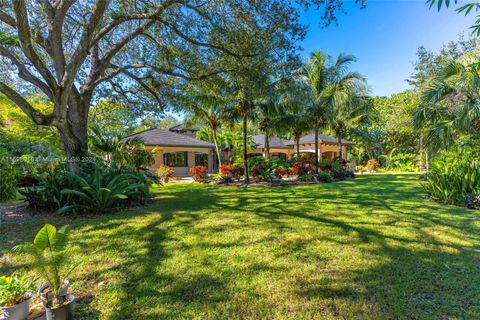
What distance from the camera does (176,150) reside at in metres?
23.0

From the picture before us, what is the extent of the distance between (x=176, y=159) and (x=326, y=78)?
51.0 feet

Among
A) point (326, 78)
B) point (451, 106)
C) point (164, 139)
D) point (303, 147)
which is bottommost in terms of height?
point (303, 147)

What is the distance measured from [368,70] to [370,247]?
1525 cm

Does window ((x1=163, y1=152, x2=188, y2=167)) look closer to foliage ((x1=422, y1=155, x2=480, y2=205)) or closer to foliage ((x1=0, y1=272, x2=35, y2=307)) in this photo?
foliage ((x1=422, y1=155, x2=480, y2=205))

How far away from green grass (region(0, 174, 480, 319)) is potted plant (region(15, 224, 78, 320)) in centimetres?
26

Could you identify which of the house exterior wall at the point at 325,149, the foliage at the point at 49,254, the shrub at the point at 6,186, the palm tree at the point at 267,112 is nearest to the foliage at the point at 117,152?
the shrub at the point at 6,186

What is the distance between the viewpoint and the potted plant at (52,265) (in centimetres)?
239

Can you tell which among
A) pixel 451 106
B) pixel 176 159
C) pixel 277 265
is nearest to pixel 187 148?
pixel 176 159

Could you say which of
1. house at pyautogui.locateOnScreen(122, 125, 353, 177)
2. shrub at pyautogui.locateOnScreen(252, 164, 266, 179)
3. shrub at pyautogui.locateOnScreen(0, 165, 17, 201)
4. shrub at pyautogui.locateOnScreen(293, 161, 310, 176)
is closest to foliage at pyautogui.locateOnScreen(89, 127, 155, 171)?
shrub at pyautogui.locateOnScreen(0, 165, 17, 201)

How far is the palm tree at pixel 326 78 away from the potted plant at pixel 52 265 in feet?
45.8

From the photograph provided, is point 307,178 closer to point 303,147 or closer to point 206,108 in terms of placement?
point 206,108

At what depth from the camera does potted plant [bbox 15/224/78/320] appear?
7.84 feet

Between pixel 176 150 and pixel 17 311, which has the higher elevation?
pixel 176 150

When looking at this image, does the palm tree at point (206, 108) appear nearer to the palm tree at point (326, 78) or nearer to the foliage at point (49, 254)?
the palm tree at point (326, 78)
